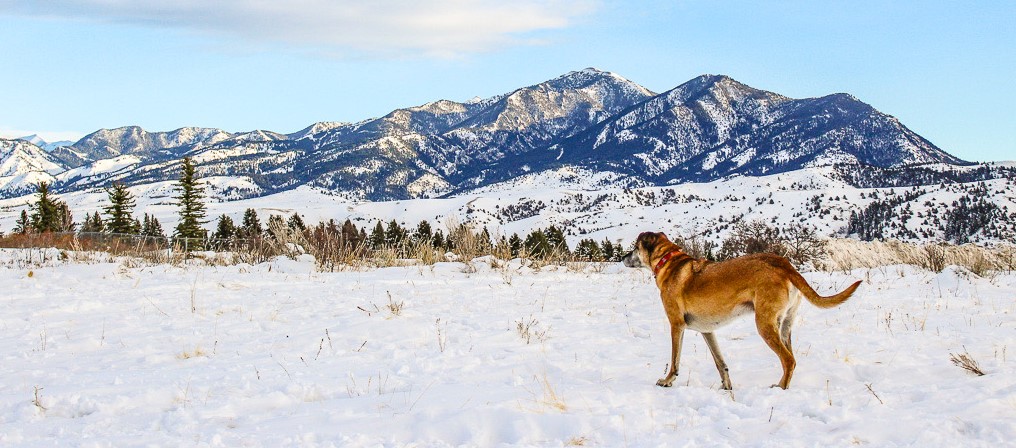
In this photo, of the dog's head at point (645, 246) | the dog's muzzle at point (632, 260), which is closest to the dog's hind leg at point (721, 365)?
the dog's head at point (645, 246)

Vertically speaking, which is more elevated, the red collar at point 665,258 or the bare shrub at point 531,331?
the red collar at point 665,258

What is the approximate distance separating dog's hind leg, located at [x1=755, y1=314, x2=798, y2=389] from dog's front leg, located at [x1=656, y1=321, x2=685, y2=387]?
627mm

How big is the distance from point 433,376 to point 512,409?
1.35m

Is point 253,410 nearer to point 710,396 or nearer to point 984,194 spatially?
point 710,396

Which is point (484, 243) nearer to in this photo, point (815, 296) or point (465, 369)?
point (465, 369)

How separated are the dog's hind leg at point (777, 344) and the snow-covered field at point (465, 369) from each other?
12 centimetres

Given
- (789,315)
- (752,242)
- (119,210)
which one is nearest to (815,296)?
(789,315)

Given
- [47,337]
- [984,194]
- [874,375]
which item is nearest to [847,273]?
[874,375]

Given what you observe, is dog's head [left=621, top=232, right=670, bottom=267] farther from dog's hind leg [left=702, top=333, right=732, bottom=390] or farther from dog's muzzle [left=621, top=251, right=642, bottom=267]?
dog's hind leg [left=702, top=333, right=732, bottom=390]

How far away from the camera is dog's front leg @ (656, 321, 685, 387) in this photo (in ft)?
15.8

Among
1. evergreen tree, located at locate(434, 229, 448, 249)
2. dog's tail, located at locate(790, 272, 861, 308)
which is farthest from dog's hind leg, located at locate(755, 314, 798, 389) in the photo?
evergreen tree, located at locate(434, 229, 448, 249)

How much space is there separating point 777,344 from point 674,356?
77cm

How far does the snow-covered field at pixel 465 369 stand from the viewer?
11.7 ft

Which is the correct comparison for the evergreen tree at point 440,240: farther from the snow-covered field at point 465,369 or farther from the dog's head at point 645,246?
the dog's head at point 645,246
